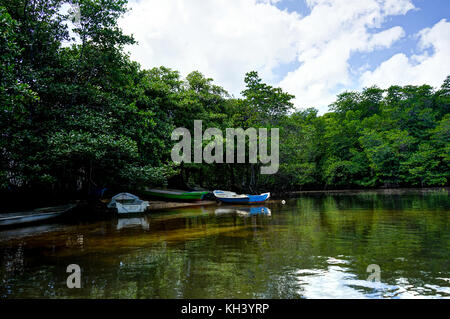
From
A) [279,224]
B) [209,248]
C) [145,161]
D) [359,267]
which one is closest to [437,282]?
[359,267]

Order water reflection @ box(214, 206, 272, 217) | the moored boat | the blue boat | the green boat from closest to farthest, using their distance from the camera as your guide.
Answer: the moored boat < water reflection @ box(214, 206, 272, 217) < the blue boat < the green boat

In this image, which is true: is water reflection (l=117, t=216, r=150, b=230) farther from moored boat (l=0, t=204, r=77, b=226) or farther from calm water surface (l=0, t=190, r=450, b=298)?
moored boat (l=0, t=204, r=77, b=226)

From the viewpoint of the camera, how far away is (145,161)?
2050 cm

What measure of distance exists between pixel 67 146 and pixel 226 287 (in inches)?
503

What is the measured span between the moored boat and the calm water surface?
2099 millimetres

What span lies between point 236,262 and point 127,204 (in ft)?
46.0

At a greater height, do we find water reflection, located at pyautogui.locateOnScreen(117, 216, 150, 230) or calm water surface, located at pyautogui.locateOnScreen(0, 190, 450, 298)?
calm water surface, located at pyautogui.locateOnScreen(0, 190, 450, 298)

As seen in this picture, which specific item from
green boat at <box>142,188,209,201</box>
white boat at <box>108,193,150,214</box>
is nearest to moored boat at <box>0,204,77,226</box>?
white boat at <box>108,193,150,214</box>

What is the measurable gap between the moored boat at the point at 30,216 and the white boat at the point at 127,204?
9.82 feet

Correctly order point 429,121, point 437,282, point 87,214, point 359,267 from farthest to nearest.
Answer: point 429,121 → point 87,214 → point 359,267 → point 437,282

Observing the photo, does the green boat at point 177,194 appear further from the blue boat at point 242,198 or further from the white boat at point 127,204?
the white boat at point 127,204

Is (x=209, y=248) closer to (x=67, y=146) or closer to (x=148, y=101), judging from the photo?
Result: (x=67, y=146)

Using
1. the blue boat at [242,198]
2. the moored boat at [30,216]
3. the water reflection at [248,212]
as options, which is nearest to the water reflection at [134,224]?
the moored boat at [30,216]

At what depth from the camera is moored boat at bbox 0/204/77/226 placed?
13.3 metres
